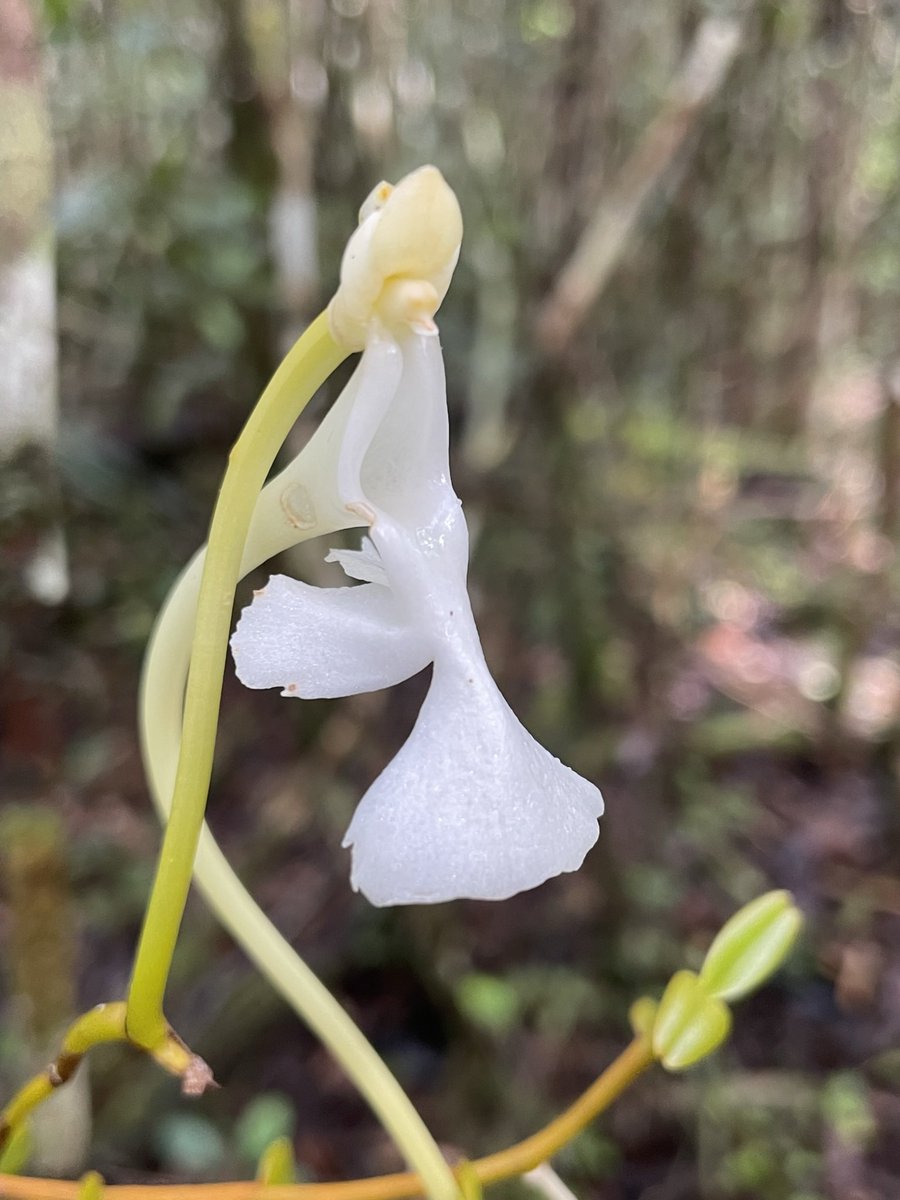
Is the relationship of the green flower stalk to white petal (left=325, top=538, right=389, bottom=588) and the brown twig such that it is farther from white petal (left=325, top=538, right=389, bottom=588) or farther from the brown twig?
the brown twig

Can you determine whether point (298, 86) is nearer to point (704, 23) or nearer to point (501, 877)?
point (704, 23)

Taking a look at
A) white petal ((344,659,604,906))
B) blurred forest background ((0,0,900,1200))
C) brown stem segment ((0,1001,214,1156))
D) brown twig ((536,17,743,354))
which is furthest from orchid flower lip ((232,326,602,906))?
brown twig ((536,17,743,354))

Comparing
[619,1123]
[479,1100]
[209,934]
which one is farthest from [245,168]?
[619,1123]

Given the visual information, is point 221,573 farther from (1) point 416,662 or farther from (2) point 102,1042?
(2) point 102,1042

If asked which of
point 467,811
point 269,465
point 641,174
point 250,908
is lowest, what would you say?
point 250,908

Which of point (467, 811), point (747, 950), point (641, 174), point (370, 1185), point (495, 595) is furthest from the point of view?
point (495, 595)

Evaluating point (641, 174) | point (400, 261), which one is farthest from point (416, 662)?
point (641, 174)

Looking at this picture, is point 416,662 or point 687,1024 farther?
point 687,1024

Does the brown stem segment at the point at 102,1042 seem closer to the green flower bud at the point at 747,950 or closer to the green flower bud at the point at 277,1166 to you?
the green flower bud at the point at 277,1166
